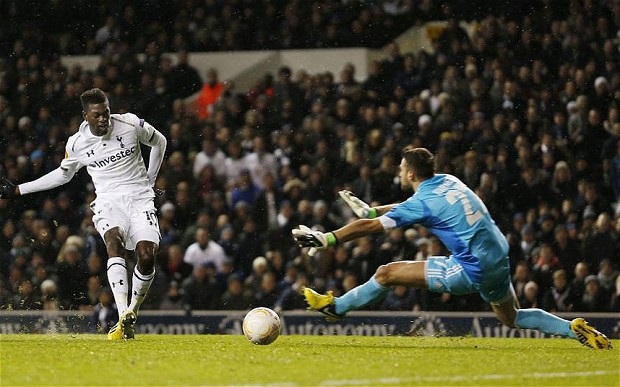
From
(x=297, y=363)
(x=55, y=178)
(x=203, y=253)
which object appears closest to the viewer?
(x=297, y=363)

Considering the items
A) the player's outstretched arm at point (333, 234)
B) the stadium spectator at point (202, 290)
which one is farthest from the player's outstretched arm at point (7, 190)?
the stadium spectator at point (202, 290)

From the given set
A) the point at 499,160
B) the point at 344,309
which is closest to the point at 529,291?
the point at 499,160

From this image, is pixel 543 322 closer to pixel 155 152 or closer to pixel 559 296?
pixel 155 152

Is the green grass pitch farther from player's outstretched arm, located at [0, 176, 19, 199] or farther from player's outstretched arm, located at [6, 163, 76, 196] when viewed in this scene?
player's outstretched arm, located at [6, 163, 76, 196]

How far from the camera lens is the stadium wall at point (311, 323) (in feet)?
50.7

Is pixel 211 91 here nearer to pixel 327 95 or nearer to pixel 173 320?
pixel 327 95

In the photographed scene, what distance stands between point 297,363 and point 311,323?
6511 millimetres

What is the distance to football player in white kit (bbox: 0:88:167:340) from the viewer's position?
1219 centimetres

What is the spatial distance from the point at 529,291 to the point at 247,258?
4.20m

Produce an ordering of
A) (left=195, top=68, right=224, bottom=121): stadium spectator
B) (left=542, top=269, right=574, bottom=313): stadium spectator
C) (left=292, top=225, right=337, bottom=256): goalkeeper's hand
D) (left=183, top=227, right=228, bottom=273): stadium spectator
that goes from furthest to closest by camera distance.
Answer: (left=195, top=68, right=224, bottom=121): stadium spectator
(left=183, top=227, right=228, bottom=273): stadium spectator
(left=542, top=269, right=574, bottom=313): stadium spectator
(left=292, top=225, right=337, bottom=256): goalkeeper's hand

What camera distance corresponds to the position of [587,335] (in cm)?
1117

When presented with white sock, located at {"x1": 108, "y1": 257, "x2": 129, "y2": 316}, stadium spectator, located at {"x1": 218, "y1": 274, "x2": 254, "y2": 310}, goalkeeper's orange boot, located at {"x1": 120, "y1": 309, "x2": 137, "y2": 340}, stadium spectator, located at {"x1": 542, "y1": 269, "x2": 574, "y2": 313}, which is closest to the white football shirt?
white sock, located at {"x1": 108, "y1": 257, "x2": 129, "y2": 316}

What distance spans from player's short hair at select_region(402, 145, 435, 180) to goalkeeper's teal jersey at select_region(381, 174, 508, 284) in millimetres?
63

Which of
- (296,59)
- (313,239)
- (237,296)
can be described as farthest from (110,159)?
(296,59)
